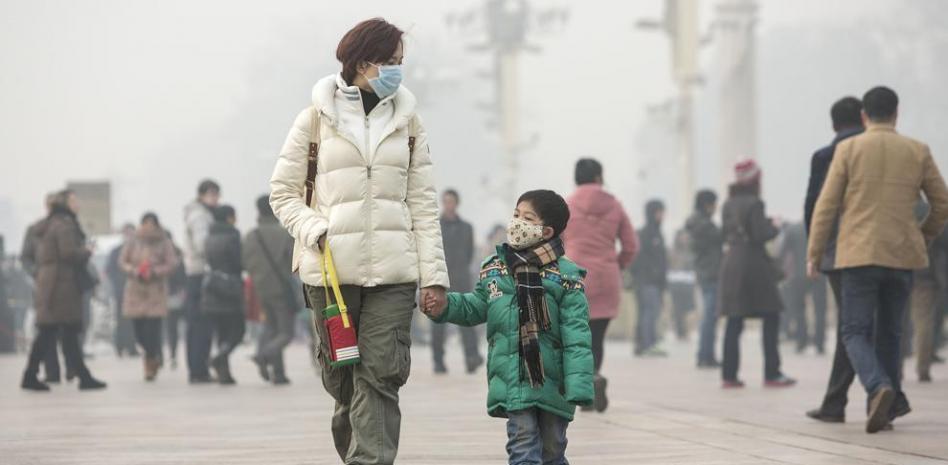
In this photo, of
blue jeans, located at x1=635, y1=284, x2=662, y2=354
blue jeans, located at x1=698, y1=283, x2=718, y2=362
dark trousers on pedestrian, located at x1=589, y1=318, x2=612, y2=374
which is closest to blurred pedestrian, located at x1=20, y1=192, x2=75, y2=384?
dark trousers on pedestrian, located at x1=589, y1=318, x2=612, y2=374

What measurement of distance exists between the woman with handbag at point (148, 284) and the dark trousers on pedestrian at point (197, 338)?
2.12ft

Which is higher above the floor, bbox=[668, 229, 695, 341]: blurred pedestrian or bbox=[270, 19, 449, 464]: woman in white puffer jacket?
bbox=[270, 19, 449, 464]: woman in white puffer jacket

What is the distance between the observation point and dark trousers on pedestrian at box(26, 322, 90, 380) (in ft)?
49.8

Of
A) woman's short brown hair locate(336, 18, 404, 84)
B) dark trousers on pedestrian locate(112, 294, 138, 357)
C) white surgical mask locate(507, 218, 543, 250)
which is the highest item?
woman's short brown hair locate(336, 18, 404, 84)

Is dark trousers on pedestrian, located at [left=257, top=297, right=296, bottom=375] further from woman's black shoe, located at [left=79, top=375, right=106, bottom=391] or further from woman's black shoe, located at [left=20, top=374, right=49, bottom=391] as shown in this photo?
woman's black shoe, located at [left=20, top=374, right=49, bottom=391]

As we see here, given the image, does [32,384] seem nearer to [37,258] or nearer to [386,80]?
[37,258]

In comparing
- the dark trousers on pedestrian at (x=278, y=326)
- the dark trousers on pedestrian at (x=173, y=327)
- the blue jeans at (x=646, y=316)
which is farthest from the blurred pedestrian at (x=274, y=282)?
the blue jeans at (x=646, y=316)

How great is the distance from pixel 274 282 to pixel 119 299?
7056mm

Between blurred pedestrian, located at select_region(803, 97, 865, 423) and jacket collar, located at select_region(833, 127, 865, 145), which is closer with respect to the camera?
blurred pedestrian, located at select_region(803, 97, 865, 423)

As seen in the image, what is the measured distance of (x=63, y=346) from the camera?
1546 cm

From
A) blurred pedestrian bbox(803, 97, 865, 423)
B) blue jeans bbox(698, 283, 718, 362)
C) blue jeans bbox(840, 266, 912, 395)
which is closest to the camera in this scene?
blue jeans bbox(840, 266, 912, 395)

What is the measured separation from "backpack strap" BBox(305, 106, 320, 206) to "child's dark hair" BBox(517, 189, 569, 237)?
74 centimetres

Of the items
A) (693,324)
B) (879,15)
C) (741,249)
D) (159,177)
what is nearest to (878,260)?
(741,249)

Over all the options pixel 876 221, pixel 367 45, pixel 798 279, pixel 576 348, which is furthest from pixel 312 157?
pixel 798 279
